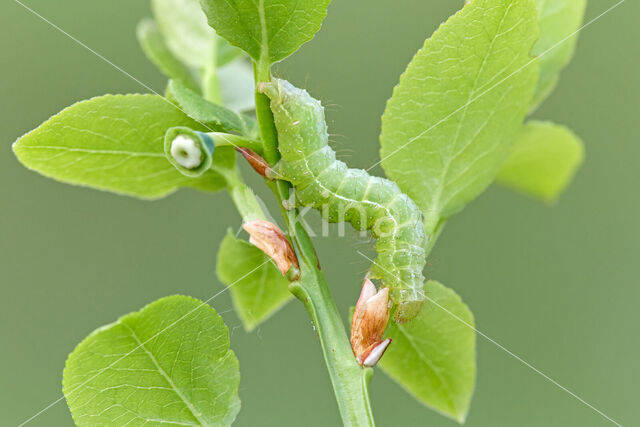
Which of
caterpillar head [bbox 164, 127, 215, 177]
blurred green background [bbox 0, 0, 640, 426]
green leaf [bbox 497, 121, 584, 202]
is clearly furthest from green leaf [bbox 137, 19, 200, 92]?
blurred green background [bbox 0, 0, 640, 426]

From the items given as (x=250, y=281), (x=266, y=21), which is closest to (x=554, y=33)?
(x=266, y=21)

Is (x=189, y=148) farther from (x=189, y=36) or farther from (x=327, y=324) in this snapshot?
(x=189, y=36)

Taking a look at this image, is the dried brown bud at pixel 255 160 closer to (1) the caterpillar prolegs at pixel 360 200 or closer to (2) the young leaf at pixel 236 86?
(1) the caterpillar prolegs at pixel 360 200

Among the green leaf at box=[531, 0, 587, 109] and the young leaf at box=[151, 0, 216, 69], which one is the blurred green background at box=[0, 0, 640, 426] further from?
the green leaf at box=[531, 0, 587, 109]

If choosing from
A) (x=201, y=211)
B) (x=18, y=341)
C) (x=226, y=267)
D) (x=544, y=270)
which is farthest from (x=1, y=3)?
(x=226, y=267)

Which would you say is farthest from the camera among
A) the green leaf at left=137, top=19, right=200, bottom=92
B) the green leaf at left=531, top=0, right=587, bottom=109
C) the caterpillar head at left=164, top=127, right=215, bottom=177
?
the green leaf at left=137, top=19, right=200, bottom=92
